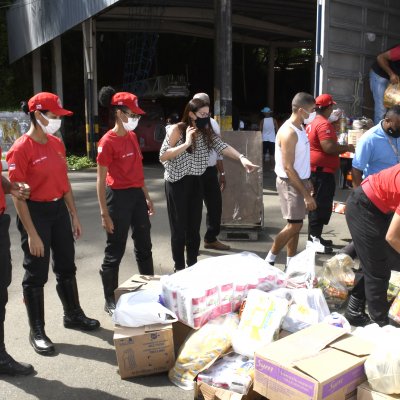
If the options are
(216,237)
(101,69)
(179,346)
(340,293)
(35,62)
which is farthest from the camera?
(101,69)

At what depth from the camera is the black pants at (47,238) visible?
154 inches

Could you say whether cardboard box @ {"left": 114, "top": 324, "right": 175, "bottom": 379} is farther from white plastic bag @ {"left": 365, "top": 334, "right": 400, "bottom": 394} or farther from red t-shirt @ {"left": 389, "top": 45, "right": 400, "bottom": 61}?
red t-shirt @ {"left": 389, "top": 45, "right": 400, "bottom": 61}

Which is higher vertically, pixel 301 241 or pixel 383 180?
pixel 383 180

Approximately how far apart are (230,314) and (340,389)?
1.04m

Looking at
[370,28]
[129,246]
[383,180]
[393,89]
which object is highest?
[370,28]

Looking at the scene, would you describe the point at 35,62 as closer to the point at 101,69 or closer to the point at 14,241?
the point at 101,69

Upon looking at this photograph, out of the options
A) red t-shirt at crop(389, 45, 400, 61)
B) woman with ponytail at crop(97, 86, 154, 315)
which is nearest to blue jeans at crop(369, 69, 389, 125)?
red t-shirt at crop(389, 45, 400, 61)

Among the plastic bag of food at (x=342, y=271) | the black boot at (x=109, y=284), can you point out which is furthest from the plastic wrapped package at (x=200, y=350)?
the plastic bag of food at (x=342, y=271)

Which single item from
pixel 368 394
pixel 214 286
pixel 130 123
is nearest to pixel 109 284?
pixel 214 286

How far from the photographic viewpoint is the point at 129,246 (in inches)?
273

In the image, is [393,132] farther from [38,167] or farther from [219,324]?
[38,167]

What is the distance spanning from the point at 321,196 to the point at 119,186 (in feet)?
9.41

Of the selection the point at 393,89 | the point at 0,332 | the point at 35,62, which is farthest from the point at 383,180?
the point at 35,62

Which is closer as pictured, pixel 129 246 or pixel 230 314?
pixel 230 314
